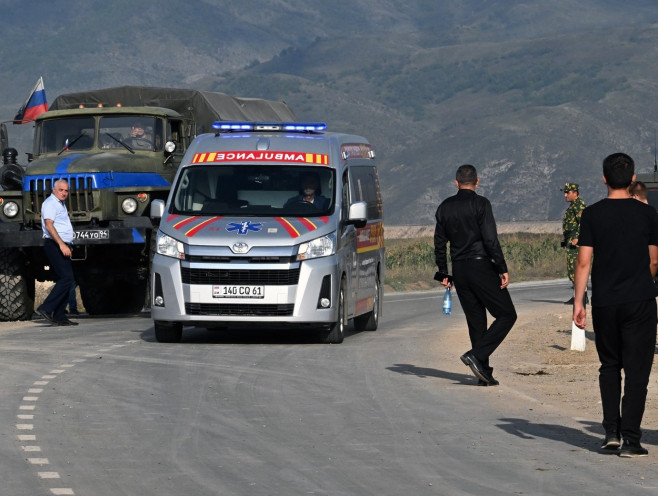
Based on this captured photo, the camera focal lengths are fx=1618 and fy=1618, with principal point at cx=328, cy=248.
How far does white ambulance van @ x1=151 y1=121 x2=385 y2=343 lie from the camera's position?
59.4ft

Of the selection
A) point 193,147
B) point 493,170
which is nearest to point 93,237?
point 193,147

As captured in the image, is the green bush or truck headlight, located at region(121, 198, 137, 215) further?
the green bush

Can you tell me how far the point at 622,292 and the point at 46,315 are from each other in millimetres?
12933

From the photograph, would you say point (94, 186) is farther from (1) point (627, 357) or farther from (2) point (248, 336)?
(1) point (627, 357)

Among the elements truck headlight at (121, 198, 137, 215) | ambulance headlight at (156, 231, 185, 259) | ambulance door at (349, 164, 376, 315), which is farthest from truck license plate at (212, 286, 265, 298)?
truck headlight at (121, 198, 137, 215)

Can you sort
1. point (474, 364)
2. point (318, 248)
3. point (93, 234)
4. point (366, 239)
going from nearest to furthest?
point (474, 364), point (318, 248), point (366, 239), point (93, 234)

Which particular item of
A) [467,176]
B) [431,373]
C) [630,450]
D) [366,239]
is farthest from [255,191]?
[630,450]

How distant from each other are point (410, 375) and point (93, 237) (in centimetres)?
799

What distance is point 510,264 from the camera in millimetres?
49125

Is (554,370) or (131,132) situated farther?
(131,132)

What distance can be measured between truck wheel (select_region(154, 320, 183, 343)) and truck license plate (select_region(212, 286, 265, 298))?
0.84 m

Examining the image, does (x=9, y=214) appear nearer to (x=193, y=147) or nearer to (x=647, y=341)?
(x=193, y=147)

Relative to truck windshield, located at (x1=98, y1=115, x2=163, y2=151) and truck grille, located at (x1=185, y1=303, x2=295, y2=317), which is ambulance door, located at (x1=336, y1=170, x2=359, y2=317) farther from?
truck windshield, located at (x1=98, y1=115, x2=163, y2=151)

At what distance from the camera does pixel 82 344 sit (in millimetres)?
18938
